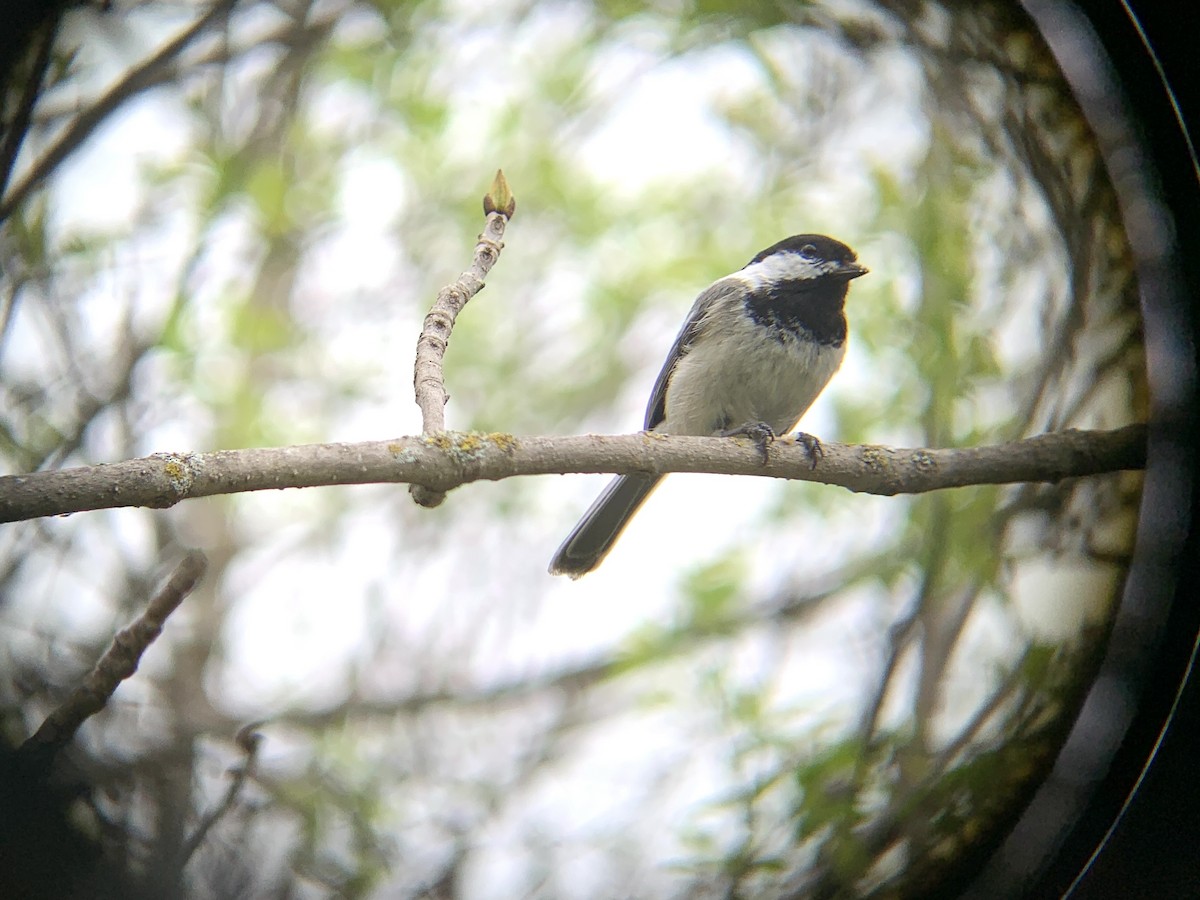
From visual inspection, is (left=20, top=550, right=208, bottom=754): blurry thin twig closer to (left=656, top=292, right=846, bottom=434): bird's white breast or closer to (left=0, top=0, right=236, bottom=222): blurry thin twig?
(left=0, top=0, right=236, bottom=222): blurry thin twig

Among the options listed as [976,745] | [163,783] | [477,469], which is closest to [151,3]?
[477,469]

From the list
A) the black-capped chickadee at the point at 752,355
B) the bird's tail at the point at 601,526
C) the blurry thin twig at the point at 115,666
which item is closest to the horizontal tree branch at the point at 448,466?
the blurry thin twig at the point at 115,666

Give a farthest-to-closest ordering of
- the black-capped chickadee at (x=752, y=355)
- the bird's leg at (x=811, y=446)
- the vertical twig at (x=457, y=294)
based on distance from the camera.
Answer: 1. the black-capped chickadee at (x=752, y=355)
2. the bird's leg at (x=811, y=446)
3. the vertical twig at (x=457, y=294)

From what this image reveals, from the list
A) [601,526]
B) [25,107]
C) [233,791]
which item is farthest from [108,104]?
[601,526]

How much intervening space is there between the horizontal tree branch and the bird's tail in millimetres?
209

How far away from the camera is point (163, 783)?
0.97m

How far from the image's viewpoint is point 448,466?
993 mm

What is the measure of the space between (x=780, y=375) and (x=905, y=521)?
2.75ft

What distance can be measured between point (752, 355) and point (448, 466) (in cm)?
107

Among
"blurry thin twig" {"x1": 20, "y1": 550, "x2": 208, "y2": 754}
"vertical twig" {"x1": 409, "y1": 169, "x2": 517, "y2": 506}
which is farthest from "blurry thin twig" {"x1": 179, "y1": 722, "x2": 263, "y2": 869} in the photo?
"vertical twig" {"x1": 409, "y1": 169, "x2": 517, "y2": 506}

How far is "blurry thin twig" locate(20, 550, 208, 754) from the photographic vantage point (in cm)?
88

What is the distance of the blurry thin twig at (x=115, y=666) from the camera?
2.90 ft

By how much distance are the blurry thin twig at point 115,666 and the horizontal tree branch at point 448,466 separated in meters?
0.08

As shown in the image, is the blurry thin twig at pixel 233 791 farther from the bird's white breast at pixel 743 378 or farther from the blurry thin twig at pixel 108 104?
the bird's white breast at pixel 743 378
